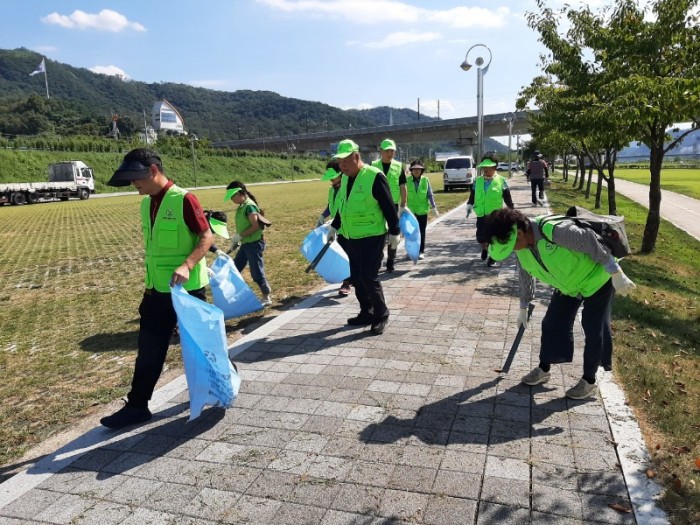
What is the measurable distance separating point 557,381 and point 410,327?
5.74 ft

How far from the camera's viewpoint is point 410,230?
8.17m

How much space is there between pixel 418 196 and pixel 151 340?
19.0 ft

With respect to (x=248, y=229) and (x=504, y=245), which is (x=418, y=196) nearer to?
(x=248, y=229)

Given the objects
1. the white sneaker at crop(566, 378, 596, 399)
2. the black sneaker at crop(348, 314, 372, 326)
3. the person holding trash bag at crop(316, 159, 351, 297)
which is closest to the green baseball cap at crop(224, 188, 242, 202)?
the person holding trash bag at crop(316, 159, 351, 297)

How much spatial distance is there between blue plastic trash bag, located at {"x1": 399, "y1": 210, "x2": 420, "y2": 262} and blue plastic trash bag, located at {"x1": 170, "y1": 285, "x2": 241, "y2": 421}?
5.02 meters

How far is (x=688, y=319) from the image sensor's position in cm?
598

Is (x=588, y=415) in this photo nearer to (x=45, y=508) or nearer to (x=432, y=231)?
(x=45, y=508)

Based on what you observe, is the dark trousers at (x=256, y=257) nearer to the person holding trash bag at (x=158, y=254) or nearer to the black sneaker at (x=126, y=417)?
the person holding trash bag at (x=158, y=254)

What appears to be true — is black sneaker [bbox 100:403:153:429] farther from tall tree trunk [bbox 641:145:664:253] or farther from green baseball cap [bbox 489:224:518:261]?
tall tree trunk [bbox 641:145:664:253]

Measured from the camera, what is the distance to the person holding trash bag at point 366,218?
5.12m

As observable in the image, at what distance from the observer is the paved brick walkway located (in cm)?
269

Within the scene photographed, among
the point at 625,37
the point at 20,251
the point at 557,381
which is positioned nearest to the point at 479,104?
the point at 625,37

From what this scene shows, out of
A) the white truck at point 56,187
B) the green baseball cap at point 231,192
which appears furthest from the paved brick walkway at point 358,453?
the white truck at point 56,187

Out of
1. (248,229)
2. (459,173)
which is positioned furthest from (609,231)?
(459,173)
